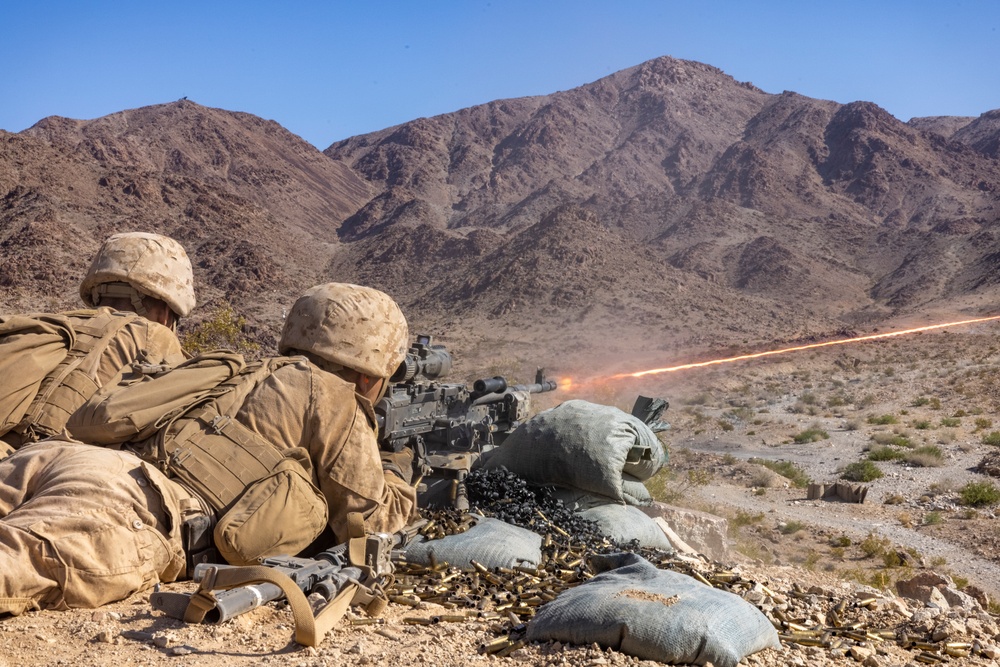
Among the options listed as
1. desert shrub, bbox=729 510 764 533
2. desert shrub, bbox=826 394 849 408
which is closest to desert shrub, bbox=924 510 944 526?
desert shrub, bbox=729 510 764 533

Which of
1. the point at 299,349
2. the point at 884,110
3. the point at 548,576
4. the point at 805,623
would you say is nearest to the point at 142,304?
the point at 299,349

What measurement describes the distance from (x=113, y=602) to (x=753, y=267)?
49.3 meters

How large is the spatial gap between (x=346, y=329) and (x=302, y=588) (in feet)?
5.06

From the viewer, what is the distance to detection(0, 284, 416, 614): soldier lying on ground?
3289 mm

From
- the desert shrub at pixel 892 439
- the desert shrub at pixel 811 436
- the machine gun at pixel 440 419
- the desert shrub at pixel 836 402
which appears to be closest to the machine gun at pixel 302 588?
the machine gun at pixel 440 419

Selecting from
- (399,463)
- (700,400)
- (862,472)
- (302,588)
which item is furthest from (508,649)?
(700,400)

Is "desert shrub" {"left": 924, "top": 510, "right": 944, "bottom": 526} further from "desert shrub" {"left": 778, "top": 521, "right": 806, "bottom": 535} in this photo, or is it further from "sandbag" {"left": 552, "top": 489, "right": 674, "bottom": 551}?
"sandbag" {"left": 552, "top": 489, "right": 674, "bottom": 551}

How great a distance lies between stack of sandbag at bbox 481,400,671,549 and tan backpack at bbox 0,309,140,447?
2946mm

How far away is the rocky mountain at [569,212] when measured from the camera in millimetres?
37875

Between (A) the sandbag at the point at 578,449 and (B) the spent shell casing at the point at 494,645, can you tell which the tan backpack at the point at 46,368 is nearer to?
(B) the spent shell casing at the point at 494,645

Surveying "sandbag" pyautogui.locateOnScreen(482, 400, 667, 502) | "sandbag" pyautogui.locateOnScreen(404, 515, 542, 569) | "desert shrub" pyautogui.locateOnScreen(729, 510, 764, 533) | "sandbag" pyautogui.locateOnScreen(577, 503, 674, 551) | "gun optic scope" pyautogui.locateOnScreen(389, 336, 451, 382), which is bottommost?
"desert shrub" pyautogui.locateOnScreen(729, 510, 764, 533)

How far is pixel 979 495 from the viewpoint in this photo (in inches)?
482

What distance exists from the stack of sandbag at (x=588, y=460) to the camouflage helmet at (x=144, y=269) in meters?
2.57

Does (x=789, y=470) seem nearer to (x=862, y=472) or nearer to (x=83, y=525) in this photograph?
(x=862, y=472)
